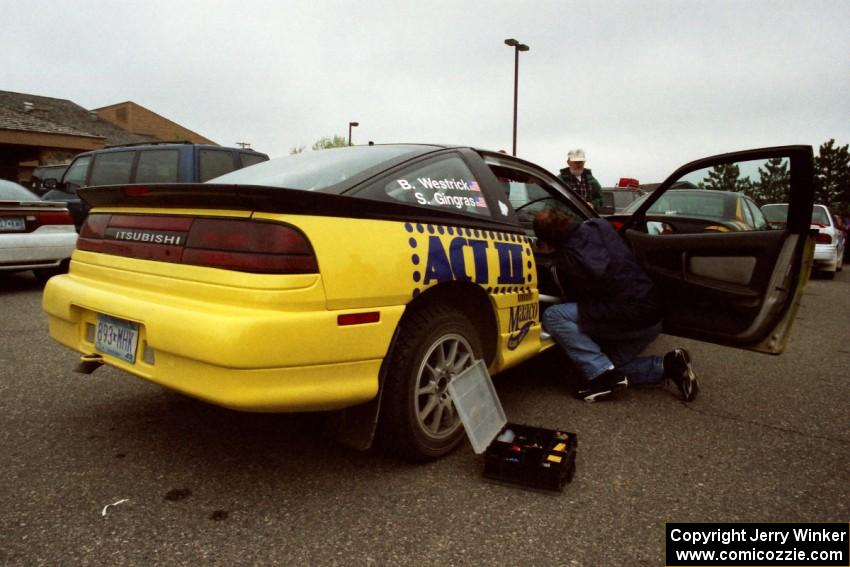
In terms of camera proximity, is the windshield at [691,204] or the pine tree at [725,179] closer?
the pine tree at [725,179]

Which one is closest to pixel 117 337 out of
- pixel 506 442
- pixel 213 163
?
pixel 506 442

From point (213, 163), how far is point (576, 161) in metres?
4.61

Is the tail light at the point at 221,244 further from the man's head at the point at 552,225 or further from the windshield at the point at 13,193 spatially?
the windshield at the point at 13,193

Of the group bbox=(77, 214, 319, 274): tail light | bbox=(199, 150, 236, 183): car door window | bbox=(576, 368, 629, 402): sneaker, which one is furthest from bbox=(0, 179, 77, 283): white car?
bbox=(576, 368, 629, 402): sneaker

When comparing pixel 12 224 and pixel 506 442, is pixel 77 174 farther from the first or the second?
pixel 506 442

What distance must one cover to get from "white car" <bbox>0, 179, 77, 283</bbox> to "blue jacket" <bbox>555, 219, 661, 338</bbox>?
5.71 metres

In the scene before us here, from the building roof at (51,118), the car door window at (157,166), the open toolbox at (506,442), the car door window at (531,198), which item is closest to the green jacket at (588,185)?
the car door window at (531,198)

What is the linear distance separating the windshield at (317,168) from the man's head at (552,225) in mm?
817

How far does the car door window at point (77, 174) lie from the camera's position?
8.53 meters

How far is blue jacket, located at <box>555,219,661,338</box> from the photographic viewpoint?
3330 mm

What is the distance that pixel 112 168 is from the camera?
823 cm

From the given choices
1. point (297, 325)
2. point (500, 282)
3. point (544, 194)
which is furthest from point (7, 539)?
point (544, 194)

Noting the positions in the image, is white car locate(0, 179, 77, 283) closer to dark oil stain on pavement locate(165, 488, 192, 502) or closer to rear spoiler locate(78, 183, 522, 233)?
rear spoiler locate(78, 183, 522, 233)

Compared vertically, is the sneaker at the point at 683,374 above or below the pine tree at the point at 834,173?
below
